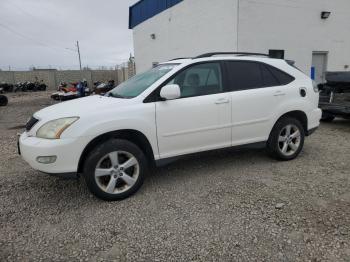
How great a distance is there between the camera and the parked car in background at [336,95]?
24.0 feet

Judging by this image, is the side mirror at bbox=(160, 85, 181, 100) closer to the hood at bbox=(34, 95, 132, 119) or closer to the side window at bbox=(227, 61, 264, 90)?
the hood at bbox=(34, 95, 132, 119)

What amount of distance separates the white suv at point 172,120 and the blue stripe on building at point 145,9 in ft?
37.2

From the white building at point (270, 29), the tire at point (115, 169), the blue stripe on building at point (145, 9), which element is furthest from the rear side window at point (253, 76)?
the blue stripe on building at point (145, 9)

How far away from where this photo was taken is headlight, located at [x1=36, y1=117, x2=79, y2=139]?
3289 mm

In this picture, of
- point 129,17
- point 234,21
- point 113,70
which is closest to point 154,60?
point 129,17

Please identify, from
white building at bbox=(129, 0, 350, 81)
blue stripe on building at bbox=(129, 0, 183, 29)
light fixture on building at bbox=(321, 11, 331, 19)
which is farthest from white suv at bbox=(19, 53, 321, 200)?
blue stripe on building at bbox=(129, 0, 183, 29)

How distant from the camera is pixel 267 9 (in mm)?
10852

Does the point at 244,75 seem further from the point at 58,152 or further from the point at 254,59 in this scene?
the point at 58,152

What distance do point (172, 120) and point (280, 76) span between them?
2.09 m

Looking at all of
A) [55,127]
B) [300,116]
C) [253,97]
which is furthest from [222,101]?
[55,127]

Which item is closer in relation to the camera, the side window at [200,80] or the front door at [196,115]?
the front door at [196,115]

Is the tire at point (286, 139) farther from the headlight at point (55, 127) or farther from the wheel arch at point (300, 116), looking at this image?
the headlight at point (55, 127)

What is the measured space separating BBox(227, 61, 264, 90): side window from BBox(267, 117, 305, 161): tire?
755 mm

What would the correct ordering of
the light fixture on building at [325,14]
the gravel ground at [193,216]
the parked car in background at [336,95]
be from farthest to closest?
the light fixture on building at [325,14], the parked car in background at [336,95], the gravel ground at [193,216]
